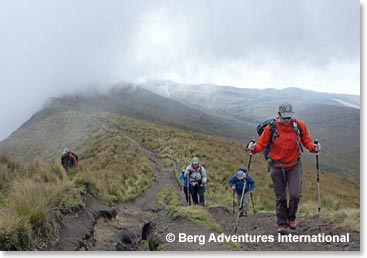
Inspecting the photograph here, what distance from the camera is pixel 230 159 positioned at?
21047 millimetres

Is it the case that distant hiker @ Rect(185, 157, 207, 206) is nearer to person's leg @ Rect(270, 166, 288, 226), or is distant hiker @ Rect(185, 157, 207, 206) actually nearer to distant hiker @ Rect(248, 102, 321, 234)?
person's leg @ Rect(270, 166, 288, 226)

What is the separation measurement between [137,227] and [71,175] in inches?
83.3

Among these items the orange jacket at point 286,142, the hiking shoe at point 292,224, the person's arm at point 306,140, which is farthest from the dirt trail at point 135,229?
the person's arm at point 306,140

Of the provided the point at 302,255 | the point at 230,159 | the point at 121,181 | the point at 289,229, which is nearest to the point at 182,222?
the point at 289,229

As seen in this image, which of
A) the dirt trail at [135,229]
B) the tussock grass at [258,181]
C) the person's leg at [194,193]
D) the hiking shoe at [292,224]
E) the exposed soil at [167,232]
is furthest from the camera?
the person's leg at [194,193]

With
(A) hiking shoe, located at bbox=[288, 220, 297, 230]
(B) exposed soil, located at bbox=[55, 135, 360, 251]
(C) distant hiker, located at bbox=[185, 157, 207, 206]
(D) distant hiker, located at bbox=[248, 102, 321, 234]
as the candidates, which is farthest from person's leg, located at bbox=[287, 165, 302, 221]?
(C) distant hiker, located at bbox=[185, 157, 207, 206]

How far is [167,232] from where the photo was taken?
720 centimetres

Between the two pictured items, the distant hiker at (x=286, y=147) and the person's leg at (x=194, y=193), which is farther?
the person's leg at (x=194, y=193)

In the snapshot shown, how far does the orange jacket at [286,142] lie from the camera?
650cm

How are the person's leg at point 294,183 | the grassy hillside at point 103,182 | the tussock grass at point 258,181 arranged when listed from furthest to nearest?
the tussock grass at point 258,181, the person's leg at point 294,183, the grassy hillside at point 103,182

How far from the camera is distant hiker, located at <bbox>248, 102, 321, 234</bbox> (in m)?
6.49

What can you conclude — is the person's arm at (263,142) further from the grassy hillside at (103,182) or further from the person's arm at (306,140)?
the grassy hillside at (103,182)

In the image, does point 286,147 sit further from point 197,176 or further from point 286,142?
point 197,176

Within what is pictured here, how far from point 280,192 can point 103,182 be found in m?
6.80
